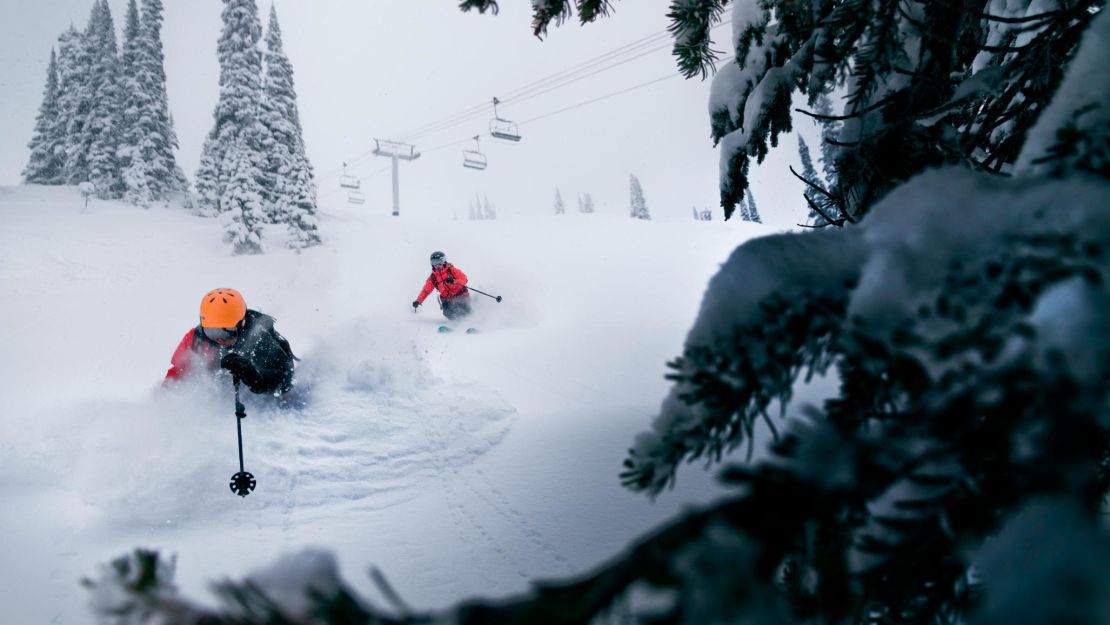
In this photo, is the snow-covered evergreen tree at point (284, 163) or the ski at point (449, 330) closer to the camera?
the ski at point (449, 330)

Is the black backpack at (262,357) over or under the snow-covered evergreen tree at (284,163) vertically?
under

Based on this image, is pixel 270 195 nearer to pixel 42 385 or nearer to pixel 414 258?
pixel 414 258

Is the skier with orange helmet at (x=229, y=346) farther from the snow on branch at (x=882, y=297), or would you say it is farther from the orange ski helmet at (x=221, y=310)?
the snow on branch at (x=882, y=297)

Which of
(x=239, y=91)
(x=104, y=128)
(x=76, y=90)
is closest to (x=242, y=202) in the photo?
(x=239, y=91)

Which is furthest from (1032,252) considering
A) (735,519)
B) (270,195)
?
(270,195)

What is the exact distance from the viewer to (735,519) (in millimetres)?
453

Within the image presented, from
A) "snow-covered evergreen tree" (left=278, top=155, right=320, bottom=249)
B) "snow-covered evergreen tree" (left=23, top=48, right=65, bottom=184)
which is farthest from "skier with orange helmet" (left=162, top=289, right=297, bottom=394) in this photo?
"snow-covered evergreen tree" (left=23, top=48, right=65, bottom=184)

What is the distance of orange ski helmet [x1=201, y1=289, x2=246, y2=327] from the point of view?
5.96 meters

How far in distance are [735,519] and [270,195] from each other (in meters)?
32.9

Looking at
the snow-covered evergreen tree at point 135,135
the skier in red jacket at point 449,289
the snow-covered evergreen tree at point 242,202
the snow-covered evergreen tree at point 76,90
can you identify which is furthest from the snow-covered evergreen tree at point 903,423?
the snow-covered evergreen tree at point 76,90

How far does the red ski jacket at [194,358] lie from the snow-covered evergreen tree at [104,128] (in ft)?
121

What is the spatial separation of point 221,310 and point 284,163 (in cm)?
2509

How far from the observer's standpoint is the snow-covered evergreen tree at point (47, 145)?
131ft

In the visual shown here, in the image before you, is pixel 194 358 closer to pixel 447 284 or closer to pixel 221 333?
Answer: pixel 221 333
